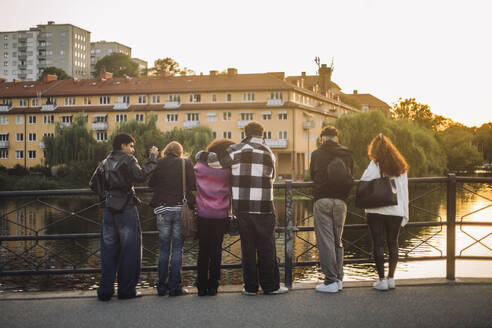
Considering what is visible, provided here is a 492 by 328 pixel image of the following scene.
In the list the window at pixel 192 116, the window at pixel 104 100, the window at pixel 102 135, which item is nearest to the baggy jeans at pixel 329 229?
the window at pixel 192 116

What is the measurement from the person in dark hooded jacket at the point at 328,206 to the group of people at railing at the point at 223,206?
0.01m

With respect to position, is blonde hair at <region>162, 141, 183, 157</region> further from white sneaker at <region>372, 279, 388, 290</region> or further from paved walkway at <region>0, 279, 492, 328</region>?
white sneaker at <region>372, 279, 388, 290</region>

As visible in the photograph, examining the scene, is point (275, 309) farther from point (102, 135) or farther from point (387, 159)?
point (102, 135)

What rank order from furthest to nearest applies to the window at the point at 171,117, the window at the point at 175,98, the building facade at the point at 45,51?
the building facade at the point at 45,51
the window at the point at 175,98
the window at the point at 171,117

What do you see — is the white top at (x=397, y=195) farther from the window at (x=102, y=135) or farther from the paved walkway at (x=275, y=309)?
the window at (x=102, y=135)

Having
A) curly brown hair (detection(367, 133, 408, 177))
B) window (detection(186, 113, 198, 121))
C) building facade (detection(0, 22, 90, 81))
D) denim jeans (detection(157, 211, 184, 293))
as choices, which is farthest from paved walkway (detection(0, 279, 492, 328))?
building facade (detection(0, 22, 90, 81))

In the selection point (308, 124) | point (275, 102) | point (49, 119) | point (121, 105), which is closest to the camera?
point (275, 102)

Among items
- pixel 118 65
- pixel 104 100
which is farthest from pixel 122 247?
pixel 118 65

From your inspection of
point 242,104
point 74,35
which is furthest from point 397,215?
point 74,35

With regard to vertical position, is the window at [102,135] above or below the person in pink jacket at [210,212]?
above

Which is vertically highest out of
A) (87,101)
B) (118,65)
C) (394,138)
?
(118,65)

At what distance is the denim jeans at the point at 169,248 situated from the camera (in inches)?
255

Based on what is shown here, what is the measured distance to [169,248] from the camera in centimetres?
667

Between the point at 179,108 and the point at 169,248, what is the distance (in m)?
70.5
